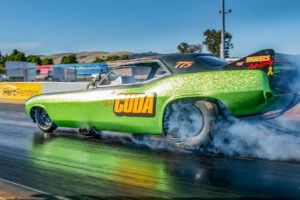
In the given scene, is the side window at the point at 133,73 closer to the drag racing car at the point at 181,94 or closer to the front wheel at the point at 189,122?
the drag racing car at the point at 181,94

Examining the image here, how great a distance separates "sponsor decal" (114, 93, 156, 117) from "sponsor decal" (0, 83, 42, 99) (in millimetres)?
12730

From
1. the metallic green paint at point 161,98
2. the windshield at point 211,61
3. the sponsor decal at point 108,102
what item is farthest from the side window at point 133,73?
the windshield at point 211,61

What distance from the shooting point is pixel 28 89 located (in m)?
17.3

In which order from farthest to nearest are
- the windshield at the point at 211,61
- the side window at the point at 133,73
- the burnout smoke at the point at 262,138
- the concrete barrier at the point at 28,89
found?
the concrete barrier at the point at 28,89 < the side window at the point at 133,73 < the windshield at the point at 211,61 < the burnout smoke at the point at 262,138

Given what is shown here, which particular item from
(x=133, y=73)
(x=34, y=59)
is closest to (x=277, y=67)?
(x=133, y=73)

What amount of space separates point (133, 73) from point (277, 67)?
2.29m

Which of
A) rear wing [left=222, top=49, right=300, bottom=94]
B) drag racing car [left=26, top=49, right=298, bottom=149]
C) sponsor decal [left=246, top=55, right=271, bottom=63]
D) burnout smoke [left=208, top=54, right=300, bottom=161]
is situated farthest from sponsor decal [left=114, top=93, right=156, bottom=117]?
sponsor decal [left=246, top=55, right=271, bottom=63]

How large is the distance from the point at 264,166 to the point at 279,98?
3.15 feet

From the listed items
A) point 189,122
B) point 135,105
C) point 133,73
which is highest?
point 133,73

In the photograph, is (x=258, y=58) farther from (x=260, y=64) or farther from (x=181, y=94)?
(x=181, y=94)

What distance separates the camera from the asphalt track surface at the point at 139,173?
3.06 meters

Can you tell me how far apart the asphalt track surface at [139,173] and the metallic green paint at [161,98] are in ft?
1.42

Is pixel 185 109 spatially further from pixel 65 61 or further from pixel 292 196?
pixel 65 61

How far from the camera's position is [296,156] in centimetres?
401
